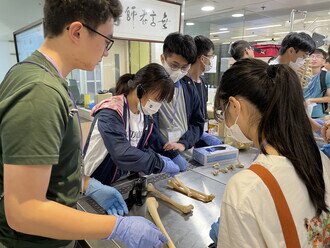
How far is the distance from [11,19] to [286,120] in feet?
12.2

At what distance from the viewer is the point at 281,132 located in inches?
27.1

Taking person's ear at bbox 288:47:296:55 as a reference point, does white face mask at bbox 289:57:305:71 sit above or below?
below

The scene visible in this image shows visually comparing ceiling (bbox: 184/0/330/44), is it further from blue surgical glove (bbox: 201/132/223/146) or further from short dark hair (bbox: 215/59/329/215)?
short dark hair (bbox: 215/59/329/215)

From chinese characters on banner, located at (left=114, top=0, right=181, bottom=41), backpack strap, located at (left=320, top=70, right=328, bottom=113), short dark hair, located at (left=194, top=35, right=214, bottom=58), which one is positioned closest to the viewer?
chinese characters on banner, located at (left=114, top=0, right=181, bottom=41)

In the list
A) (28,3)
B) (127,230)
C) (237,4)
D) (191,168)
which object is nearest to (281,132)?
(127,230)

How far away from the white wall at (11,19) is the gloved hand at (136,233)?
3.35 metres

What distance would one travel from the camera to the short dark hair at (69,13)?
664mm

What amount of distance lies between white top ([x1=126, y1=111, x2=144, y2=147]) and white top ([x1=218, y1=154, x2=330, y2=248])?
0.79 meters

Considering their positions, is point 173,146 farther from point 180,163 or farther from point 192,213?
point 192,213

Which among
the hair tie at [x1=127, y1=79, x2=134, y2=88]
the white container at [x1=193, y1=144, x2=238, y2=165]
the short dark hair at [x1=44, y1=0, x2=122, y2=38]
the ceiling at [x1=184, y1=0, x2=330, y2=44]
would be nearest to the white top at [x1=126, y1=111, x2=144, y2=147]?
the hair tie at [x1=127, y1=79, x2=134, y2=88]

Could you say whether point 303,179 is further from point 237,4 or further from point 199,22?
point 199,22

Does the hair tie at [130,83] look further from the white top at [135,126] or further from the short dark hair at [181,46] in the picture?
the short dark hair at [181,46]

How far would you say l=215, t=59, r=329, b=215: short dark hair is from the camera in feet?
2.25

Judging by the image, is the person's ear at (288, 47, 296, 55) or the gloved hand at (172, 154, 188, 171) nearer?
the gloved hand at (172, 154, 188, 171)
